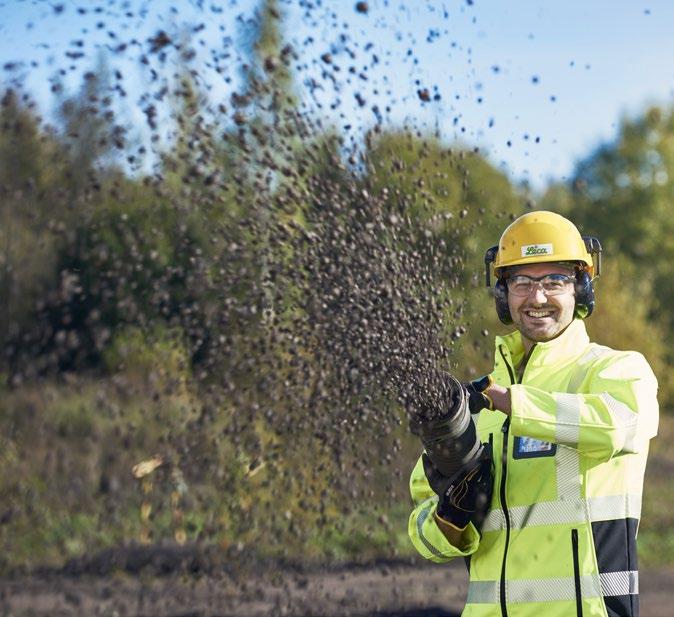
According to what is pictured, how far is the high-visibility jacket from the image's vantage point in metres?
3.64

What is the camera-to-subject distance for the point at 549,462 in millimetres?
3850

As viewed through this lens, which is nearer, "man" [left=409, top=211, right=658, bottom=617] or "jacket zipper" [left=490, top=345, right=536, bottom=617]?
"man" [left=409, top=211, right=658, bottom=617]

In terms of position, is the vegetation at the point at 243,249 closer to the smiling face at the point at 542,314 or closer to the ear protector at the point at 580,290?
the ear protector at the point at 580,290

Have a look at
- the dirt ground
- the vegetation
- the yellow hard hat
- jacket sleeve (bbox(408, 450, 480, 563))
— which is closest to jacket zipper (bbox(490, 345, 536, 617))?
jacket sleeve (bbox(408, 450, 480, 563))

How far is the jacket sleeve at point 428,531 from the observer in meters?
4.02

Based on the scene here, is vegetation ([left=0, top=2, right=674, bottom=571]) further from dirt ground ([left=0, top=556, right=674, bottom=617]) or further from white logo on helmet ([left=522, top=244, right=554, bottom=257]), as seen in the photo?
white logo on helmet ([left=522, top=244, right=554, bottom=257])

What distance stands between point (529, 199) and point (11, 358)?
24.5 ft

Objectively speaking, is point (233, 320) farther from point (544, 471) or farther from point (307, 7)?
point (544, 471)

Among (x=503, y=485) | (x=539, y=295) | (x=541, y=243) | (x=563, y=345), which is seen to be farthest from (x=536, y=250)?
(x=503, y=485)

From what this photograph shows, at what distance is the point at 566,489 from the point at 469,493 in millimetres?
325

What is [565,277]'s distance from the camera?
13.6 ft

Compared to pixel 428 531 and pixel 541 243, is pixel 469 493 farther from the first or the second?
pixel 541 243

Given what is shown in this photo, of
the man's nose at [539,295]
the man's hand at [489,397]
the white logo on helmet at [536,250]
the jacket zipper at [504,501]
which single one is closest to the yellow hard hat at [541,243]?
the white logo on helmet at [536,250]

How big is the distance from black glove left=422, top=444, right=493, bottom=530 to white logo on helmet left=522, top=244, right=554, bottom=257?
0.71m
